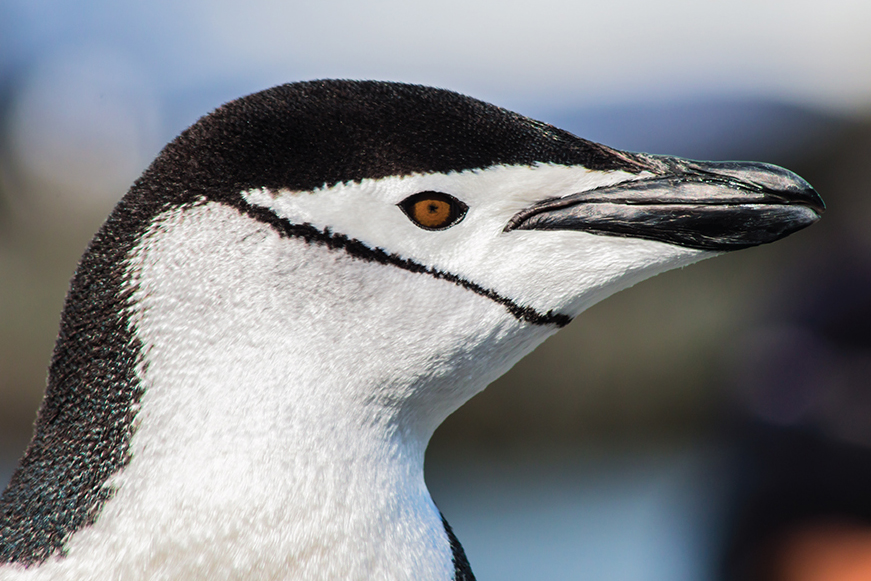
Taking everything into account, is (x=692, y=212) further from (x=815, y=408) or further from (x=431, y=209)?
(x=815, y=408)

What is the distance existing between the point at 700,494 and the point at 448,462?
2.09 meters

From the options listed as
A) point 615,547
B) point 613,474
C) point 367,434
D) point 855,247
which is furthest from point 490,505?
point 367,434

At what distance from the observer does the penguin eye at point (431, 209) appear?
0.81m

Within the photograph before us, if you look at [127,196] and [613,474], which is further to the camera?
[613,474]

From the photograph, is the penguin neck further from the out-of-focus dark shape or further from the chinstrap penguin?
the out-of-focus dark shape

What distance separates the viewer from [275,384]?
780 millimetres

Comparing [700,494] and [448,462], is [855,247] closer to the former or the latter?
[700,494]

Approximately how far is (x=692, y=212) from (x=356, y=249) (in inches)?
14.4

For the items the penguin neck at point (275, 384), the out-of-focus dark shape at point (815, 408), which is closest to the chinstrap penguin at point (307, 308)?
the penguin neck at point (275, 384)

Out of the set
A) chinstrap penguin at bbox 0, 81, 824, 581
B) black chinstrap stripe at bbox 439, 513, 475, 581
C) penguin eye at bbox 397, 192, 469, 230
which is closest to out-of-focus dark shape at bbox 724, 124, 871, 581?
black chinstrap stripe at bbox 439, 513, 475, 581

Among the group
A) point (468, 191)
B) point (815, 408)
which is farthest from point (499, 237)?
point (815, 408)

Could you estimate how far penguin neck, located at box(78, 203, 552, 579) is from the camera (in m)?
0.78

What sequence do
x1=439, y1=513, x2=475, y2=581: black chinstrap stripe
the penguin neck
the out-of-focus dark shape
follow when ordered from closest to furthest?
the penguin neck < x1=439, y1=513, x2=475, y2=581: black chinstrap stripe < the out-of-focus dark shape

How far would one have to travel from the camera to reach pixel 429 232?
0.81 meters
